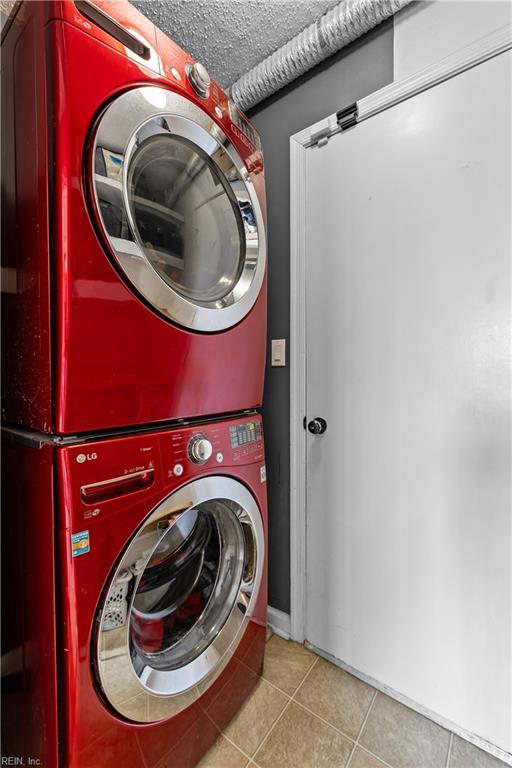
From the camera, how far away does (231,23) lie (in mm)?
1233

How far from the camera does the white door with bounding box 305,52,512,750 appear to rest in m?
1.00

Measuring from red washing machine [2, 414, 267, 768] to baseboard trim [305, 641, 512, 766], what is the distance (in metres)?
0.53

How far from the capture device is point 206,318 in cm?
88

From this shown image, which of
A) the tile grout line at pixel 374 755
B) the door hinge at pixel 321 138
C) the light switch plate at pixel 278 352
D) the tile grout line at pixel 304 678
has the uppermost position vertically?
the door hinge at pixel 321 138

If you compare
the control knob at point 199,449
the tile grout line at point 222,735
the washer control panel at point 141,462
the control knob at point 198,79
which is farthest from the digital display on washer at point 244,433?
the control knob at point 198,79

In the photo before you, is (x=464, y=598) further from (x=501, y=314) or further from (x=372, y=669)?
(x=501, y=314)

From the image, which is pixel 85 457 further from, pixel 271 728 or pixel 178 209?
pixel 271 728

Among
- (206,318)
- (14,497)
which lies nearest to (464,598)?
(206,318)

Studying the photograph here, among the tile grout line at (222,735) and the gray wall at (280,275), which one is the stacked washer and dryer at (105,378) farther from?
the gray wall at (280,275)

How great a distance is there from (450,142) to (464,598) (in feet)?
4.64

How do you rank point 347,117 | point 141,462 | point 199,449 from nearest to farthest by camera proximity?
point 141,462 → point 199,449 → point 347,117

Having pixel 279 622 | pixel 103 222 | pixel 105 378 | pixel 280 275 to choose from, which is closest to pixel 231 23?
pixel 280 275

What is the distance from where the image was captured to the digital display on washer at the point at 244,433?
0.99 m

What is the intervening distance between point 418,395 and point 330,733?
1.12 meters
